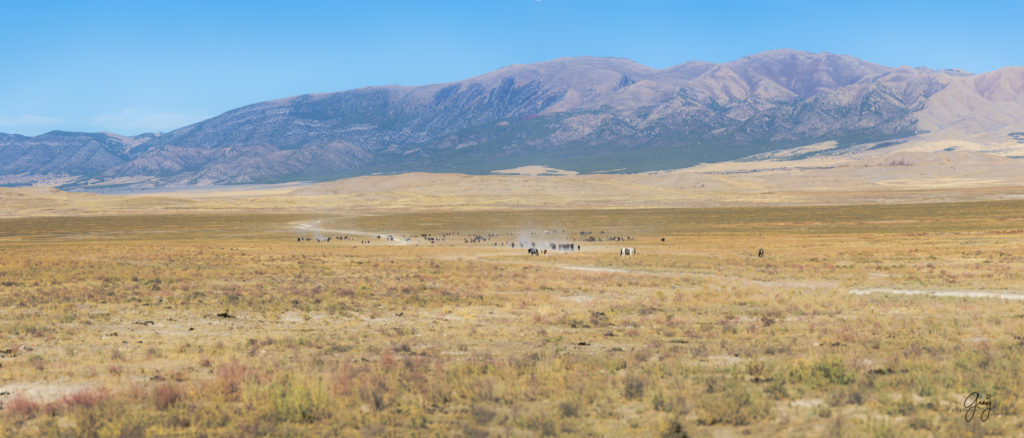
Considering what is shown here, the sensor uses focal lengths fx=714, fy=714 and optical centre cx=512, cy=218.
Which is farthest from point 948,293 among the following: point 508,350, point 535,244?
point 535,244

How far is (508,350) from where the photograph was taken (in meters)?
16.9

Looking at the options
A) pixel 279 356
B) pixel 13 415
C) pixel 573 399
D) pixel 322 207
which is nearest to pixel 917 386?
pixel 573 399

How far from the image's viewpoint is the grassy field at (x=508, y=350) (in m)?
10.9

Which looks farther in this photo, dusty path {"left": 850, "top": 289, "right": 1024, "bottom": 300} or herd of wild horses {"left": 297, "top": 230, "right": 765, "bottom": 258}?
herd of wild horses {"left": 297, "top": 230, "right": 765, "bottom": 258}

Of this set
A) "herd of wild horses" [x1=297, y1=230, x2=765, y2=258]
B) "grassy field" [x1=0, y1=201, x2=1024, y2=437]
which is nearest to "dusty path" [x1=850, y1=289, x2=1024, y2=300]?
"grassy field" [x1=0, y1=201, x2=1024, y2=437]

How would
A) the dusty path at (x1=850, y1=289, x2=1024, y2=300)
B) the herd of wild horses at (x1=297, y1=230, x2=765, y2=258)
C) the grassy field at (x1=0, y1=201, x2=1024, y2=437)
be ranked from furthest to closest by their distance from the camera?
the herd of wild horses at (x1=297, y1=230, x2=765, y2=258) < the dusty path at (x1=850, y1=289, x2=1024, y2=300) < the grassy field at (x1=0, y1=201, x2=1024, y2=437)

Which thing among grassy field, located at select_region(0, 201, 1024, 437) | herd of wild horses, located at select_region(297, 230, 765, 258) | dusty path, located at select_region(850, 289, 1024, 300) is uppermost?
grassy field, located at select_region(0, 201, 1024, 437)

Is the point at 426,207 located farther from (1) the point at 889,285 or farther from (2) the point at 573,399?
(2) the point at 573,399

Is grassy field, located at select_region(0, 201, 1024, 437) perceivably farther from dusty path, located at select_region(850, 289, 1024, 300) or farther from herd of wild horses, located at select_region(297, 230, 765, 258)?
herd of wild horses, located at select_region(297, 230, 765, 258)

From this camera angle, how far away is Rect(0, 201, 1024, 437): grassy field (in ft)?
35.8

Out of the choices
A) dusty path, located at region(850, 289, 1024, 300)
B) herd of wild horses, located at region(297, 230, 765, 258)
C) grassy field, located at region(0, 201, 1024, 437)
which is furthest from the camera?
herd of wild horses, located at region(297, 230, 765, 258)

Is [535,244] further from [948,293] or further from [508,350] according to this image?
[508,350]

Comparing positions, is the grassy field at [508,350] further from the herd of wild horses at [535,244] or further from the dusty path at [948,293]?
the herd of wild horses at [535,244]

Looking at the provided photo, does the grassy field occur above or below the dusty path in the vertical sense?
above
